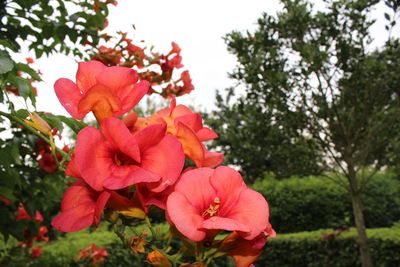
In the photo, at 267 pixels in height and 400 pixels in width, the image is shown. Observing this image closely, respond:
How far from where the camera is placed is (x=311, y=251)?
9.06 m

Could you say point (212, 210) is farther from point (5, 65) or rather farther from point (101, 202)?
point (5, 65)

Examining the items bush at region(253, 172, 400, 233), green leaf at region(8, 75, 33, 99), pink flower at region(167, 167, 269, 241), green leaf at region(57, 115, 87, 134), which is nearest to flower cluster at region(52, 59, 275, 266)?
pink flower at region(167, 167, 269, 241)

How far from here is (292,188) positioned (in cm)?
1428

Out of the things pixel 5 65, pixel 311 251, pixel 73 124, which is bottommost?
pixel 311 251

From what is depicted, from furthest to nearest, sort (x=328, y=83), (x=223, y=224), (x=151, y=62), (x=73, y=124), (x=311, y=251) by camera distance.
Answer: (x=311, y=251), (x=328, y=83), (x=151, y=62), (x=73, y=124), (x=223, y=224)

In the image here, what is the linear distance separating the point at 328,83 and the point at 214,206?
6.15 meters

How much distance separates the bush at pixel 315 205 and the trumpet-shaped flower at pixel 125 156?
1298cm

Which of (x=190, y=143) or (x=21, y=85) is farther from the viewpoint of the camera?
(x=21, y=85)

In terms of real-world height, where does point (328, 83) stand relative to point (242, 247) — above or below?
above

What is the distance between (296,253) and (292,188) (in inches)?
201

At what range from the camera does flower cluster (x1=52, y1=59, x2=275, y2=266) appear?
0.68 m

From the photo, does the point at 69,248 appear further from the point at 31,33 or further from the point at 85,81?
the point at 85,81

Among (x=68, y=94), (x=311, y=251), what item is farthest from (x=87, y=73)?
(x=311, y=251)

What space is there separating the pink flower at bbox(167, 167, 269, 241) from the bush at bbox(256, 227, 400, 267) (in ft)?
23.4
